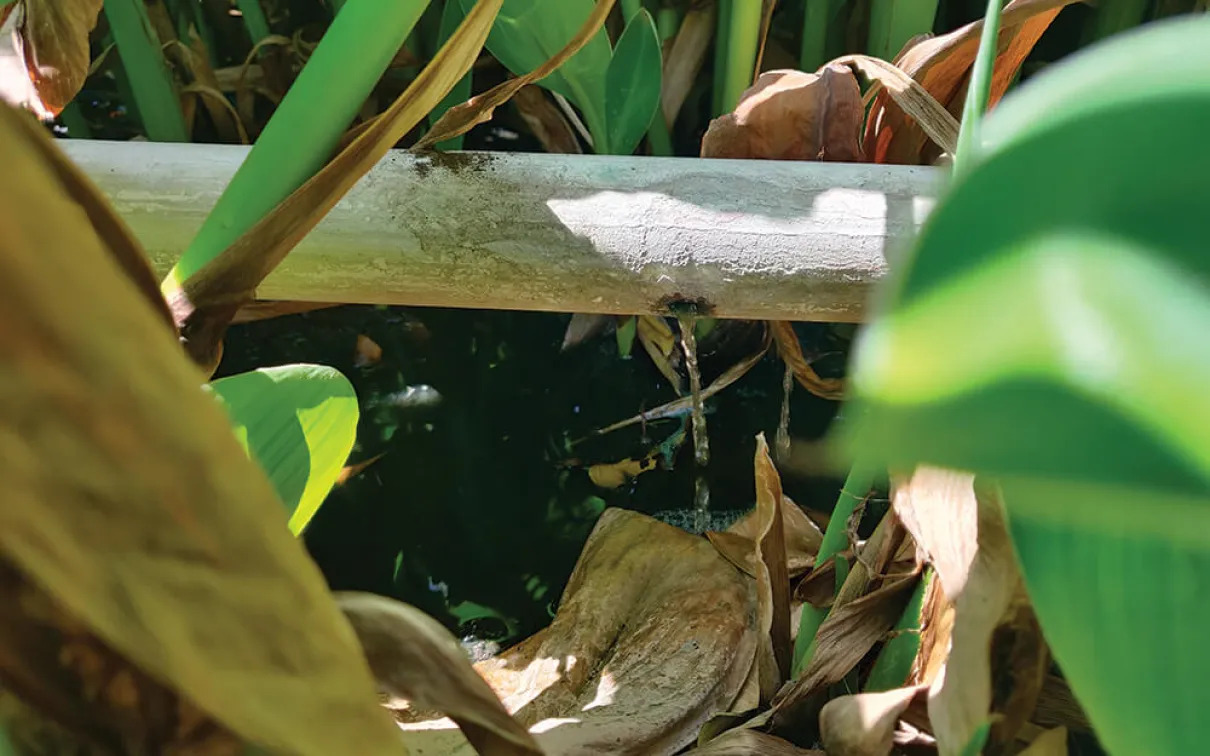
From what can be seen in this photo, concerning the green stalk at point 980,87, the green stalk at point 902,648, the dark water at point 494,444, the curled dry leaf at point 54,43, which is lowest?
the dark water at point 494,444

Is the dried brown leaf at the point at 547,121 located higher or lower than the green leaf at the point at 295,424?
lower

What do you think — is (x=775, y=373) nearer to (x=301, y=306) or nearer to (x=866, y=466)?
(x=301, y=306)

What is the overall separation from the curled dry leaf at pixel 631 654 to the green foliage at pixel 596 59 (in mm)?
300

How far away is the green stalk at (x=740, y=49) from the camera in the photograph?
0.71 meters

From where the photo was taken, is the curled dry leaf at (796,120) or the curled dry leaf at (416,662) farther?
the curled dry leaf at (796,120)

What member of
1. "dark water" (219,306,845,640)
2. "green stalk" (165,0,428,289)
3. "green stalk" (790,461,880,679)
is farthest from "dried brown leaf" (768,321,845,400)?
"green stalk" (165,0,428,289)

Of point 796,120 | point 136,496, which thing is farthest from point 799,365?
point 136,496

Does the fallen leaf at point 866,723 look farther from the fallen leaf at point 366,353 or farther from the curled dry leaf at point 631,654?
the fallen leaf at point 366,353

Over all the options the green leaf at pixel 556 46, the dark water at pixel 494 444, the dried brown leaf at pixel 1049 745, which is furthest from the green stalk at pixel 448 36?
the dried brown leaf at pixel 1049 745

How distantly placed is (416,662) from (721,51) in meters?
0.75

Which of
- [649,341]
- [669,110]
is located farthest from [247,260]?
[669,110]

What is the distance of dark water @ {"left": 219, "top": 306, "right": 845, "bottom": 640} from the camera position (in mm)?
668

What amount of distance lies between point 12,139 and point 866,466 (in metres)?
0.10

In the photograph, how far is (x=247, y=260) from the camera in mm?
253
